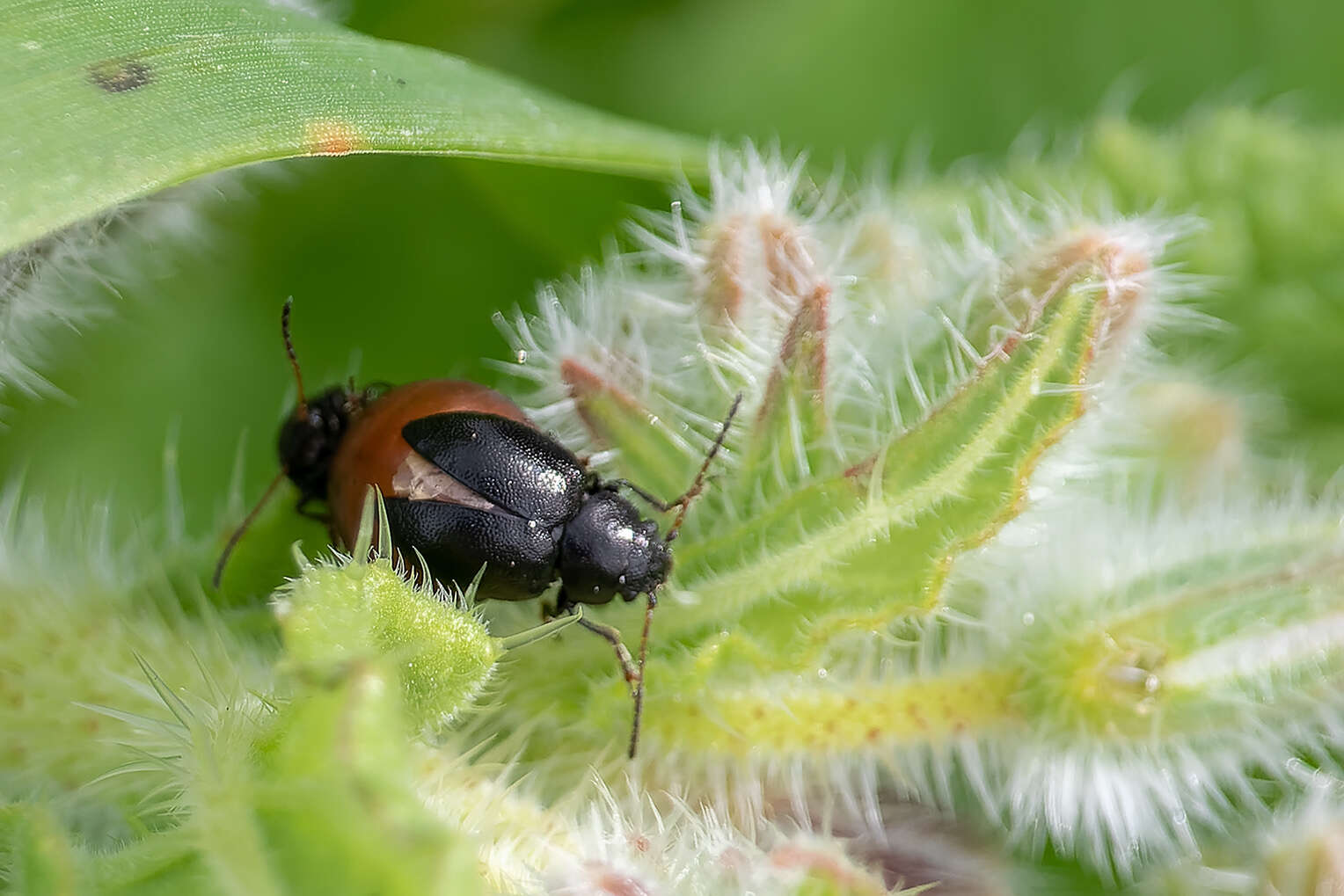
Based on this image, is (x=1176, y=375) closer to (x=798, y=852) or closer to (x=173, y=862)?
(x=798, y=852)

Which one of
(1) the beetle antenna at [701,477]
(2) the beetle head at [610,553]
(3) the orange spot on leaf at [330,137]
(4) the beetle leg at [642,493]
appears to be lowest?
(2) the beetle head at [610,553]

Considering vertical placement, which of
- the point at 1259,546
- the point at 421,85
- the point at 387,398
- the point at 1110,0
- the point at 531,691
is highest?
the point at 1110,0

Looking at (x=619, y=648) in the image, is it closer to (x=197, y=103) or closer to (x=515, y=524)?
(x=515, y=524)

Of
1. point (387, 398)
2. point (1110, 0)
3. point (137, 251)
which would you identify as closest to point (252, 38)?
point (387, 398)

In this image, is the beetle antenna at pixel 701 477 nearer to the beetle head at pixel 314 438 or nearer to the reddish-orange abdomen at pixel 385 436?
the reddish-orange abdomen at pixel 385 436

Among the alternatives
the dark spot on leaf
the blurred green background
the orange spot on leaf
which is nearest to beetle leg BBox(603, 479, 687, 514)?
the orange spot on leaf

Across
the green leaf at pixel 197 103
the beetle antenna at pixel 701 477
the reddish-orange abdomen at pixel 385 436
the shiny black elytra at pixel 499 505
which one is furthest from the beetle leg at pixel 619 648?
the green leaf at pixel 197 103

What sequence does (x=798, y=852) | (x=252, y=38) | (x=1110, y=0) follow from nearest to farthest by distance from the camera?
(x=798, y=852) < (x=252, y=38) < (x=1110, y=0)
